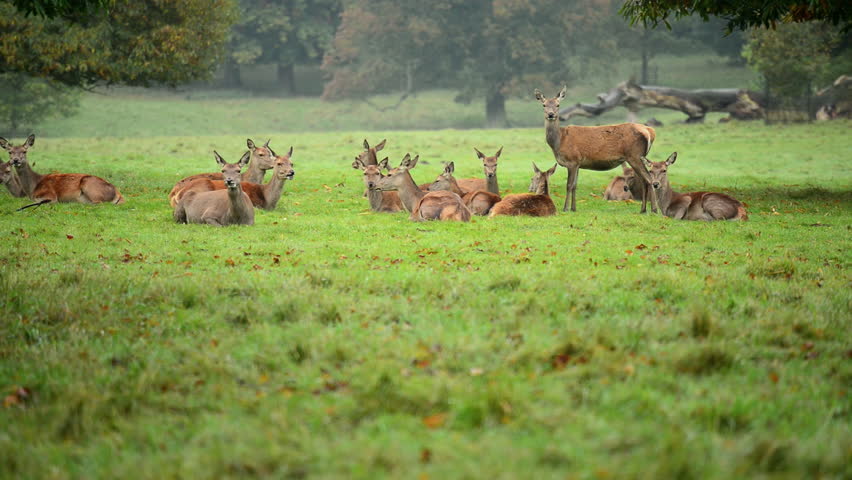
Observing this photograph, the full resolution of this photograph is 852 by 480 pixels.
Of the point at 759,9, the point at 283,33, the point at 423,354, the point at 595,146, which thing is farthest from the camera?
the point at 283,33

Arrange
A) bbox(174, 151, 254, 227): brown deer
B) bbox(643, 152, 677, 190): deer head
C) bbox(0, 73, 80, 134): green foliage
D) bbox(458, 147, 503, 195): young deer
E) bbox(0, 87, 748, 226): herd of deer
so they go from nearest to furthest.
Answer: bbox(174, 151, 254, 227): brown deer, bbox(0, 87, 748, 226): herd of deer, bbox(643, 152, 677, 190): deer head, bbox(458, 147, 503, 195): young deer, bbox(0, 73, 80, 134): green foliage

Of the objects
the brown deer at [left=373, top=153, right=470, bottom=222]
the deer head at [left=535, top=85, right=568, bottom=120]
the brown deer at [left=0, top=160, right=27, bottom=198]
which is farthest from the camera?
the deer head at [left=535, top=85, right=568, bottom=120]

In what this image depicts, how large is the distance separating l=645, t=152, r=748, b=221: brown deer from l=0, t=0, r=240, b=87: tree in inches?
502

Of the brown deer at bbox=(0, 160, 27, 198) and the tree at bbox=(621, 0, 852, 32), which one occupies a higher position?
the tree at bbox=(621, 0, 852, 32)

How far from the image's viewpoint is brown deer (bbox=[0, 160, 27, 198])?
1509 centimetres

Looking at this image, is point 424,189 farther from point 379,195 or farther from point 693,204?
point 693,204

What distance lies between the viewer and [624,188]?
17.0m

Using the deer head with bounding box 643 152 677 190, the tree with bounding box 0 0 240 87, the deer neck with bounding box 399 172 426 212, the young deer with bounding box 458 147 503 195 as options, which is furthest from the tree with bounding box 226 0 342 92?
the deer head with bounding box 643 152 677 190

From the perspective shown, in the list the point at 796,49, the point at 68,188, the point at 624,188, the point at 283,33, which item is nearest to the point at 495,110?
the point at 283,33

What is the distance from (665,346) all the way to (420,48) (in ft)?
162

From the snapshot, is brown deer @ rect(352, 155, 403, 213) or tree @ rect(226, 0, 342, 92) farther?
tree @ rect(226, 0, 342, 92)

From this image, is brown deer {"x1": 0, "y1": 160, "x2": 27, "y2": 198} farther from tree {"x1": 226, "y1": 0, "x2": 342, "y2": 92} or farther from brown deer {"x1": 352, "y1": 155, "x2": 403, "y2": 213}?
tree {"x1": 226, "y1": 0, "x2": 342, "y2": 92}

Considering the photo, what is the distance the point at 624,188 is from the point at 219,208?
9042 millimetres

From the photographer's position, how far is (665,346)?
5617mm
